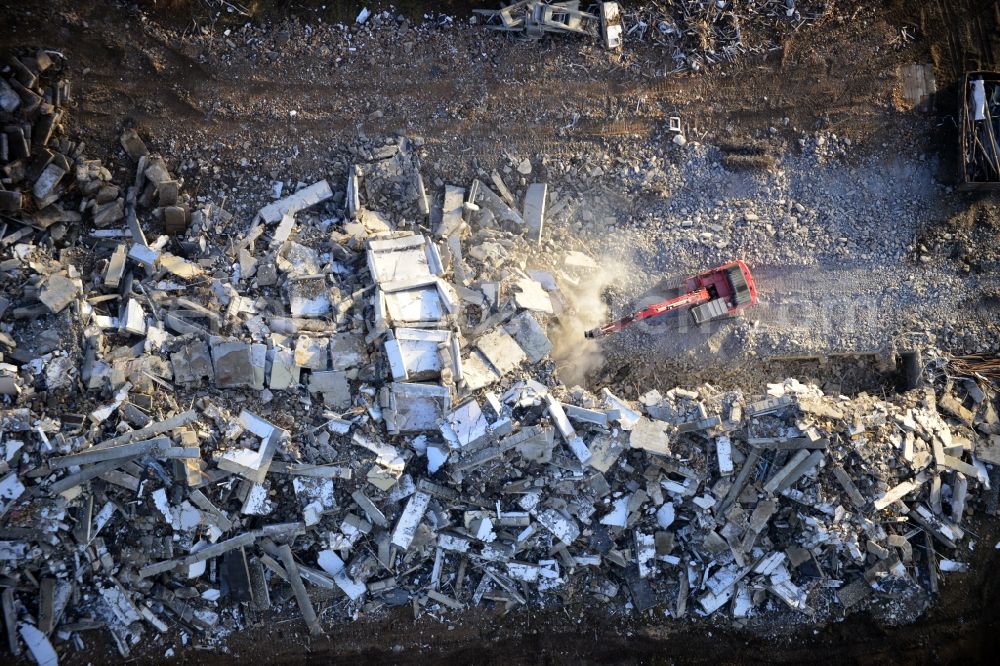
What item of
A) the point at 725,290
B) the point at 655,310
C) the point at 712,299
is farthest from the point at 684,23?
the point at 655,310

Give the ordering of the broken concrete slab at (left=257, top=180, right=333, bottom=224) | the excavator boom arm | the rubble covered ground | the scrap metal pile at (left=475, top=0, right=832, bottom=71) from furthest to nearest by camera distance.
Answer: the scrap metal pile at (left=475, top=0, right=832, bottom=71), the broken concrete slab at (left=257, top=180, right=333, bottom=224), the excavator boom arm, the rubble covered ground

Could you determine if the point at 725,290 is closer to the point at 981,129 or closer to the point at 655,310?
the point at 655,310

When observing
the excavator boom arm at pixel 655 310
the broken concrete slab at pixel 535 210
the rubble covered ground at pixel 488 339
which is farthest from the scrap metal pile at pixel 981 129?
the broken concrete slab at pixel 535 210

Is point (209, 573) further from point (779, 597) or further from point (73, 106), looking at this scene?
point (779, 597)

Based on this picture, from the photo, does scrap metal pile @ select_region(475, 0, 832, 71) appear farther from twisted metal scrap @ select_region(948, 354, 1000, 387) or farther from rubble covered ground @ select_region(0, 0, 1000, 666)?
twisted metal scrap @ select_region(948, 354, 1000, 387)

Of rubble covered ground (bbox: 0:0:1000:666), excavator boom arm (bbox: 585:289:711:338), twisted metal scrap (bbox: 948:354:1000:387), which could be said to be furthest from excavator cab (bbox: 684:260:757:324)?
twisted metal scrap (bbox: 948:354:1000:387)

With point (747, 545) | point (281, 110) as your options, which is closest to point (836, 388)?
point (747, 545)

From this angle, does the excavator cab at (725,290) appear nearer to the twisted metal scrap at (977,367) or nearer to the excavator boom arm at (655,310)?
the excavator boom arm at (655,310)
